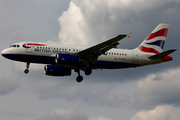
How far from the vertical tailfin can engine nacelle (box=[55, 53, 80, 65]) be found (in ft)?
43.2

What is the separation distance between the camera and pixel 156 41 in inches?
2089

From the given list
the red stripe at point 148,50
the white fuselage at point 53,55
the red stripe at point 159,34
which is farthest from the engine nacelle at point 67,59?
the red stripe at point 159,34

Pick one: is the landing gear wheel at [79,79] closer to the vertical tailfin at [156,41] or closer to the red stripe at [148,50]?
the vertical tailfin at [156,41]

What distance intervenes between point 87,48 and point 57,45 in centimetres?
503

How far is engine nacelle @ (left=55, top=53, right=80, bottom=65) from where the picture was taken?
43.2m

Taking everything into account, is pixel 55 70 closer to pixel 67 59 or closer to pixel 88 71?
pixel 88 71

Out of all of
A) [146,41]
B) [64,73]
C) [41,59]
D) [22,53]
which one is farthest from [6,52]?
[146,41]

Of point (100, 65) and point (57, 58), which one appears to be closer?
point (57, 58)

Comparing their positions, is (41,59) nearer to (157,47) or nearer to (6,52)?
(6,52)

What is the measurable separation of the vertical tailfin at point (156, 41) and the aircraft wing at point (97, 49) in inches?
397

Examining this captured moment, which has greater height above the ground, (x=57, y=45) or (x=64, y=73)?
(x=57, y=45)

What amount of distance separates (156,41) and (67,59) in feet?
59.4

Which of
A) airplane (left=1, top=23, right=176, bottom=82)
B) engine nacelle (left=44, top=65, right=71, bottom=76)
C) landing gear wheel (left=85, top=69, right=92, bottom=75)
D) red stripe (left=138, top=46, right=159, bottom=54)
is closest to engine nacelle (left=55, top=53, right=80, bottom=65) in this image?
airplane (left=1, top=23, right=176, bottom=82)

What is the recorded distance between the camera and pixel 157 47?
172ft
